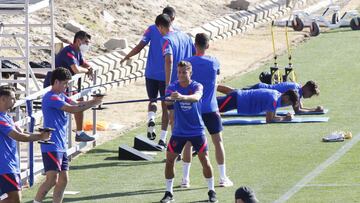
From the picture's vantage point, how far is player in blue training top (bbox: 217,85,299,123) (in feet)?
66.8

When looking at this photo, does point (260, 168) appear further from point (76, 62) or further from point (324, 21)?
point (324, 21)

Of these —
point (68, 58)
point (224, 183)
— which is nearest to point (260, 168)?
point (224, 183)

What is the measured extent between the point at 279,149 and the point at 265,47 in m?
13.4

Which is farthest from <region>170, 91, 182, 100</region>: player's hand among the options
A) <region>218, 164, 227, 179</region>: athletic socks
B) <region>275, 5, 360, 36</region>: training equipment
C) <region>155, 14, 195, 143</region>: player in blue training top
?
<region>275, 5, 360, 36</region>: training equipment

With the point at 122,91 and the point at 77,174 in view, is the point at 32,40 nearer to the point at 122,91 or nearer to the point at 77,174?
the point at 122,91

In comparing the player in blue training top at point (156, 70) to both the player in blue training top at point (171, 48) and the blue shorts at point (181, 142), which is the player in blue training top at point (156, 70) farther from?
the blue shorts at point (181, 142)

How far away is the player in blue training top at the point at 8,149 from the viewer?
13289mm

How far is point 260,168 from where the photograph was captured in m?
17.5

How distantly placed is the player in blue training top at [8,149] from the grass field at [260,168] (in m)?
2.35

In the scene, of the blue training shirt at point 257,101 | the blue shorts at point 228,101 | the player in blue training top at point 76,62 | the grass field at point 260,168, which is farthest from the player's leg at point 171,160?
the blue shorts at point 228,101

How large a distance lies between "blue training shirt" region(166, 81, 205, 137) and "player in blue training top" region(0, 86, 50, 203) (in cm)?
237

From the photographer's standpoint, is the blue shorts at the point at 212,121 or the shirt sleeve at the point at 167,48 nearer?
the blue shorts at the point at 212,121

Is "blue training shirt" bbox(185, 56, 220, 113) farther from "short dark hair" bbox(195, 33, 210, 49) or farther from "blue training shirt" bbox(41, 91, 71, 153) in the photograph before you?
"blue training shirt" bbox(41, 91, 71, 153)

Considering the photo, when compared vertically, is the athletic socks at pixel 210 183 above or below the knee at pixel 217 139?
below
